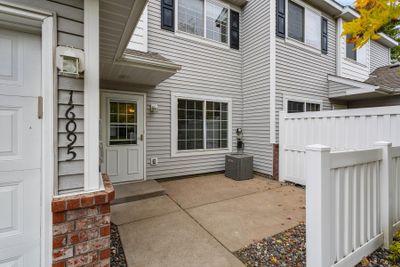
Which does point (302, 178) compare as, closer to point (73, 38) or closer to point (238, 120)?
point (238, 120)

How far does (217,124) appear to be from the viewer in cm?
623

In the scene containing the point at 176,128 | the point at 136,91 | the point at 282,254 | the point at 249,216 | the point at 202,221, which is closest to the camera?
the point at 282,254

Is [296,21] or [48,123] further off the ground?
[296,21]

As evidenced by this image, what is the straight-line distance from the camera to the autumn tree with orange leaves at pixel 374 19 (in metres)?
1.83

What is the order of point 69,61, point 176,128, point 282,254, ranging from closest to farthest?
point 69,61 → point 282,254 → point 176,128

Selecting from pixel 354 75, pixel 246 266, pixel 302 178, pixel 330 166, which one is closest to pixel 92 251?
pixel 246 266

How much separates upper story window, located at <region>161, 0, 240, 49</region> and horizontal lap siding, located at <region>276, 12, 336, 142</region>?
1577 mm

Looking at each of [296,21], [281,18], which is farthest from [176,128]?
[296,21]

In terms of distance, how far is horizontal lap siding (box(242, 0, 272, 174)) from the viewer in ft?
18.9

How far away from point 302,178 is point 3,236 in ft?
17.4

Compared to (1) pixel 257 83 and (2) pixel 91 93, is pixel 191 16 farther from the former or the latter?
(2) pixel 91 93

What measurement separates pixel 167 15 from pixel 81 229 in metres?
5.39

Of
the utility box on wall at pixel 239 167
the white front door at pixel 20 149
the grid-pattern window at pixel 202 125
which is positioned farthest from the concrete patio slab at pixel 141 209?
the utility box on wall at pixel 239 167

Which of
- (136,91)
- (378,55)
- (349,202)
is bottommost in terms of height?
(349,202)
